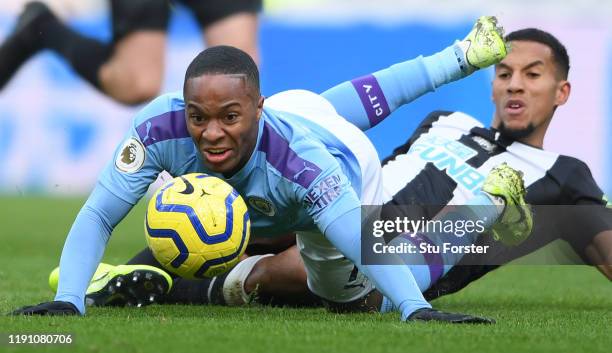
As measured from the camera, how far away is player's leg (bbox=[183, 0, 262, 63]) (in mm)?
12758

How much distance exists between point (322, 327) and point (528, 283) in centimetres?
350

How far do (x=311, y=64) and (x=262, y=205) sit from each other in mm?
9013

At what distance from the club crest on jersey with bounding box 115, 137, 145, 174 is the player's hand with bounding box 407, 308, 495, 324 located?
54.8 inches

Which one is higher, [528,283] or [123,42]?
[123,42]

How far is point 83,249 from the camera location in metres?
4.75

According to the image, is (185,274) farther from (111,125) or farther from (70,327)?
(111,125)

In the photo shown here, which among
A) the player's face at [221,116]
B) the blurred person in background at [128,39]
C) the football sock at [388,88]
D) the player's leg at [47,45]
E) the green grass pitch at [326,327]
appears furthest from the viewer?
the player's leg at [47,45]

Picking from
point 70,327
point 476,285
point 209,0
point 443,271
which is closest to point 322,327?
point 70,327

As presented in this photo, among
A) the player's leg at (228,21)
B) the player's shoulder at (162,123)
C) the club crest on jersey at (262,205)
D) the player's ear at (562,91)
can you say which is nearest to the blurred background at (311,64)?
the player's leg at (228,21)

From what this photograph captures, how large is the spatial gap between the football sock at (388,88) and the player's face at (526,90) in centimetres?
72

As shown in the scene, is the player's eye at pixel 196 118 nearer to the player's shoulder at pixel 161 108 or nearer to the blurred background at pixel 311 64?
the player's shoulder at pixel 161 108

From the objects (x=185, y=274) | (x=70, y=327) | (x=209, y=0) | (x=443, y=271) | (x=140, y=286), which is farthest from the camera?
(x=209, y=0)

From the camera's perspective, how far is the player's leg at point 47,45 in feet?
43.5

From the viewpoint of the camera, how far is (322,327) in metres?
4.46
